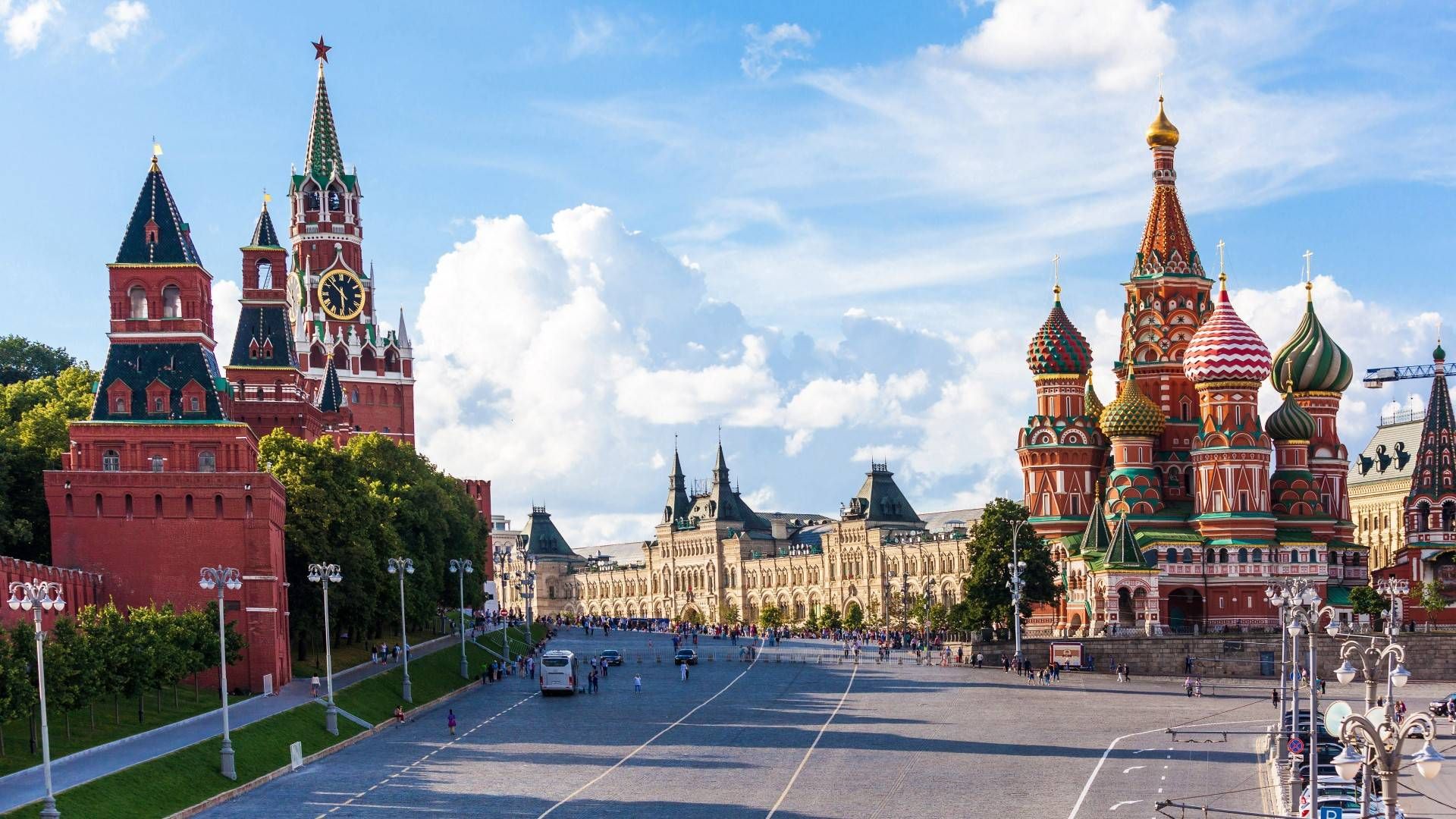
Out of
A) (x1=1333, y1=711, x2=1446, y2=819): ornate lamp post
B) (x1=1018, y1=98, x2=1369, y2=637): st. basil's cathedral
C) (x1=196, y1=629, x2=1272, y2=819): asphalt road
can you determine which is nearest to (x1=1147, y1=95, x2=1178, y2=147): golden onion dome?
(x1=1018, y1=98, x2=1369, y2=637): st. basil's cathedral

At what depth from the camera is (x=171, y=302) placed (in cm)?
8169

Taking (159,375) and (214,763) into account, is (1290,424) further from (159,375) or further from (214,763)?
(214,763)

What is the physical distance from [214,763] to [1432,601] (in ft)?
257

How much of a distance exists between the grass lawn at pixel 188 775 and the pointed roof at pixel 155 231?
75.0 feet

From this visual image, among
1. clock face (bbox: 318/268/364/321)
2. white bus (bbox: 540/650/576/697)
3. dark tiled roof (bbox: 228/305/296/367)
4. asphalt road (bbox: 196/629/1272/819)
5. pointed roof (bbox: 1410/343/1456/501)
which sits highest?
clock face (bbox: 318/268/364/321)

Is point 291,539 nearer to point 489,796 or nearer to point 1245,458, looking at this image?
point 489,796

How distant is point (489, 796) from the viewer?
53500 millimetres

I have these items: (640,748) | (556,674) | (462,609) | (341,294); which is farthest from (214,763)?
(341,294)

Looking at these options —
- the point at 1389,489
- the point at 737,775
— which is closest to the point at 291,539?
the point at 737,775

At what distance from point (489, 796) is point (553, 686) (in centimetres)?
3205

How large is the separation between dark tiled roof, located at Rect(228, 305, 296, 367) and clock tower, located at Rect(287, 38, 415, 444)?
3823 cm

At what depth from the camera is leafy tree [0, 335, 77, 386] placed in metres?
118

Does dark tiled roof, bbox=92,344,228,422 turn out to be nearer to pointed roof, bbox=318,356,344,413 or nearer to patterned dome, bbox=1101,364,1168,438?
pointed roof, bbox=318,356,344,413

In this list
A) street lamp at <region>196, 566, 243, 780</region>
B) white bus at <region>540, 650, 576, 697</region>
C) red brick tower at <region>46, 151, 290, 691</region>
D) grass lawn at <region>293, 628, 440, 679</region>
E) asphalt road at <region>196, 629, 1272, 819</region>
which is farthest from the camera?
grass lawn at <region>293, 628, 440, 679</region>
